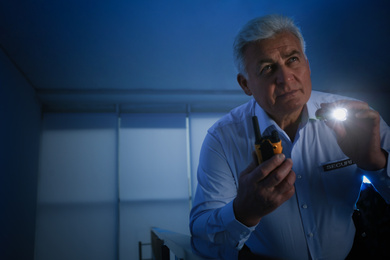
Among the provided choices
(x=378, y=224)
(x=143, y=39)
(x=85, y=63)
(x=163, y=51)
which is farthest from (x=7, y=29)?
(x=378, y=224)

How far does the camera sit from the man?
875mm

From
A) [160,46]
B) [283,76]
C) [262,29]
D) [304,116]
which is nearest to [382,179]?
[304,116]

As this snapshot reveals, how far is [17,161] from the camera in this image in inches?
143

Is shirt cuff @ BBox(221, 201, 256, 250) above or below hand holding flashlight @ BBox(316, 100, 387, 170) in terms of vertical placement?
below

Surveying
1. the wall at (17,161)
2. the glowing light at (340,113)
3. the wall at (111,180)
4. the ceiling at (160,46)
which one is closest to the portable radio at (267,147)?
the glowing light at (340,113)

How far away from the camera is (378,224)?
1.37 metres

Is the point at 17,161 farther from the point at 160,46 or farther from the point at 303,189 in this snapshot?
the point at 303,189

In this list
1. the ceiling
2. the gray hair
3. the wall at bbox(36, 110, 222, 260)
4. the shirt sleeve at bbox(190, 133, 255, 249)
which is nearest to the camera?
the shirt sleeve at bbox(190, 133, 255, 249)

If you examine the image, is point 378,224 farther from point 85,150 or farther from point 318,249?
point 85,150

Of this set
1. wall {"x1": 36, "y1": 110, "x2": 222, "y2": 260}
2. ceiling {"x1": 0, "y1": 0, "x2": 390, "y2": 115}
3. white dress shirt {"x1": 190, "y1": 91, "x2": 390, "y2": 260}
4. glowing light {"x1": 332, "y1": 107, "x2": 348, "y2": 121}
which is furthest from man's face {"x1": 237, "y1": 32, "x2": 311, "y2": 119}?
wall {"x1": 36, "y1": 110, "x2": 222, "y2": 260}

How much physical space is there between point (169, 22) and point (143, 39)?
45 centimetres

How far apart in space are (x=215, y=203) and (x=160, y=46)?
2.70 m

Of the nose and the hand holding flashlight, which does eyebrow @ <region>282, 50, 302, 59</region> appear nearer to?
the nose

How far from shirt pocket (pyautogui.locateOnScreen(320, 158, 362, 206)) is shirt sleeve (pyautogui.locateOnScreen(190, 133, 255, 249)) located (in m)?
0.38
